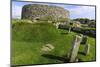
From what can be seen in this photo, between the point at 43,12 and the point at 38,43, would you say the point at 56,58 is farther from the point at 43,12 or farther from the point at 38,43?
the point at 43,12

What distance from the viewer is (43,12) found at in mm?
2559

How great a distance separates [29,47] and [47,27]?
325 mm

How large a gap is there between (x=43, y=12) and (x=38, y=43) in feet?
1.24

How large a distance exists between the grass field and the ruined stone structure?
0.08m

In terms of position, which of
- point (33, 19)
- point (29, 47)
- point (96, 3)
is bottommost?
point (29, 47)

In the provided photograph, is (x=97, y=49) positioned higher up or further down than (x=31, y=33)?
further down

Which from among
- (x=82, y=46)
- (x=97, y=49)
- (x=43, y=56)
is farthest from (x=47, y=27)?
(x=97, y=49)

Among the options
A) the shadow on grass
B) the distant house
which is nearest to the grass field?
the shadow on grass

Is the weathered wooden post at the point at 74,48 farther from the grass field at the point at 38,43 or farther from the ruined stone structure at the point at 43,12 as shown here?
the ruined stone structure at the point at 43,12

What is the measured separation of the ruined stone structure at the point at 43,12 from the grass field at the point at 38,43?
8 cm

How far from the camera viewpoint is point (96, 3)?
2840 millimetres

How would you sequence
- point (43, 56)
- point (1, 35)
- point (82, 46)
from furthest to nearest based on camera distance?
1. point (82, 46)
2. point (43, 56)
3. point (1, 35)

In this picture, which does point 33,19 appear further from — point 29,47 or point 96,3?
point 96,3

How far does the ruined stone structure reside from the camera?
2486 mm
